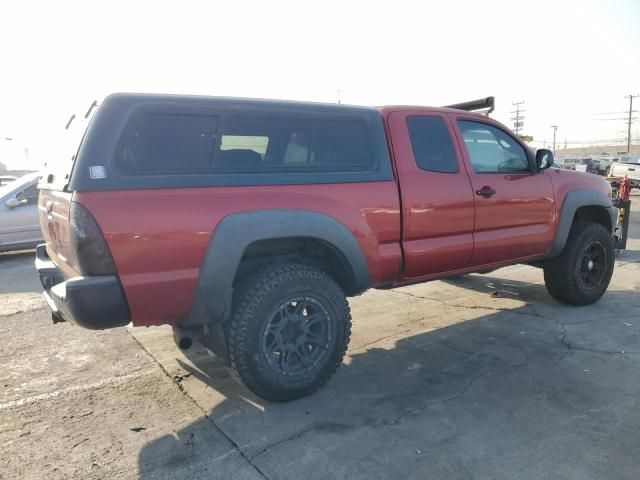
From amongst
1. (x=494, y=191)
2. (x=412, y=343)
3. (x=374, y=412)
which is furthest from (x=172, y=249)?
(x=494, y=191)

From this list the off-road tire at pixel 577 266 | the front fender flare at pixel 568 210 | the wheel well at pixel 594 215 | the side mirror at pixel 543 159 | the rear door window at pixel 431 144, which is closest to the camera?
the rear door window at pixel 431 144

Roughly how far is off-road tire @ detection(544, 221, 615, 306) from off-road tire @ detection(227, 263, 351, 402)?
291 centimetres

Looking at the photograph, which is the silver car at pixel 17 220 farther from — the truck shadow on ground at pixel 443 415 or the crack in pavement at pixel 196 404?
the truck shadow on ground at pixel 443 415

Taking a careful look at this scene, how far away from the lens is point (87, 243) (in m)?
2.53

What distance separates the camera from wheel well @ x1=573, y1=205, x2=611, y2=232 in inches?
205

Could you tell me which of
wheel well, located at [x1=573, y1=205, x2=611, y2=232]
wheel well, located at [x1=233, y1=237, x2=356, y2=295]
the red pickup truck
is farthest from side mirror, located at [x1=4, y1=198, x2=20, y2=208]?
wheel well, located at [x1=573, y1=205, x2=611, y2=232]

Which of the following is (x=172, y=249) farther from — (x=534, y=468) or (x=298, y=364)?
(x=534, y=468)

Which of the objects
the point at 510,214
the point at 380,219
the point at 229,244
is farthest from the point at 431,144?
the point at 229,244

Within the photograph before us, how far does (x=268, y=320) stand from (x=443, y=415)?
1248mm

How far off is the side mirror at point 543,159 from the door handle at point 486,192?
775 millimetres

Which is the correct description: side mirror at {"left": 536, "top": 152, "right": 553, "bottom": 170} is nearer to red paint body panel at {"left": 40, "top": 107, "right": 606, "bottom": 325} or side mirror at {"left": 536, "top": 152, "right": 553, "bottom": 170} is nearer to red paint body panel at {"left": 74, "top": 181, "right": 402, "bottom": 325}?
red paint body panel at {"left": 40, "top": 107, "right": 606, "bottom": 325}

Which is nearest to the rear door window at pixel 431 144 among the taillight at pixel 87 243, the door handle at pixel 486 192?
the door handle at pixel 486 192

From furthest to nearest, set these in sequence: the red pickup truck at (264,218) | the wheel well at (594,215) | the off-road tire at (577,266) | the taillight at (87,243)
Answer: the wheel well at (594,215), the off-road tire at (577,266), the red pickup truck at (264,218), the taillight at (87,243)

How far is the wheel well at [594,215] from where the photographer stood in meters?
5.20
